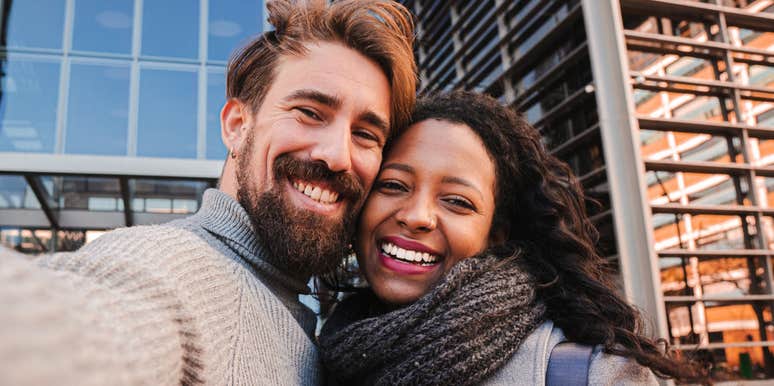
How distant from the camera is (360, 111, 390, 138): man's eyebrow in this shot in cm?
202

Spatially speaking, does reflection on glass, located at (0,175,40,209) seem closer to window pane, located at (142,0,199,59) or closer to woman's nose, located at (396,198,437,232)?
window pane, located at (142,0,199,59)

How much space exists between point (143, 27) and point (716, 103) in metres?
6.64

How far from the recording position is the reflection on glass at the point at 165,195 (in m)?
5.99

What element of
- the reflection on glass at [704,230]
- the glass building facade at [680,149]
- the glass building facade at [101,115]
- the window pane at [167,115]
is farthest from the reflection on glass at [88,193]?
the reflection on glass at [704,230]

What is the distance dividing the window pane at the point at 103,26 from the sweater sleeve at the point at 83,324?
609cm

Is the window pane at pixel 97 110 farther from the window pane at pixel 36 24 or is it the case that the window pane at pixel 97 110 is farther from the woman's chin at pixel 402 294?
the woman's chin at pixel 402 294

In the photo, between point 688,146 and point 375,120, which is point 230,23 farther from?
point 688,146

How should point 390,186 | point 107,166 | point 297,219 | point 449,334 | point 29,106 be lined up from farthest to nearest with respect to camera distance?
point 29,106, point 107,166, point 390,186, point 297,219, point 449,334

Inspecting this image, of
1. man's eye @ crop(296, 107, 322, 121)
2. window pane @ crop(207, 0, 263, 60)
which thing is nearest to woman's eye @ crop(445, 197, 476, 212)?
man's eye @ crop(296, 107, 322, 121)

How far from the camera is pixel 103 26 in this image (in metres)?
6.19

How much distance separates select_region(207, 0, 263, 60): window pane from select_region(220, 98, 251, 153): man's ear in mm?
4580

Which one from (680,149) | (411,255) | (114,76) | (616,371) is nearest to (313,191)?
(411,255)

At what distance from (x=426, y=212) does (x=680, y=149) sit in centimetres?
563

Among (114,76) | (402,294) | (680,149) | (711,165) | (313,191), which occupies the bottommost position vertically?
(402,294)
